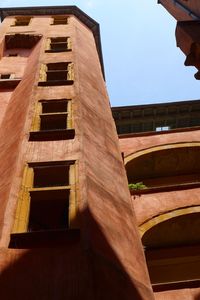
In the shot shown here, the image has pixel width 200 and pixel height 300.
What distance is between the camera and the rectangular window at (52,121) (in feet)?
31.7

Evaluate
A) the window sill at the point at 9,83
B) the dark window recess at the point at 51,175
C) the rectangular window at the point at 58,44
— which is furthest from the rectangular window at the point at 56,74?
the dark window recess at the point at 51,175

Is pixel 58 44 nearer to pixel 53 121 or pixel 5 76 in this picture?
pixel 5 76

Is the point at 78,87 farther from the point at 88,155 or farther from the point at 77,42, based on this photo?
the point at 77,42

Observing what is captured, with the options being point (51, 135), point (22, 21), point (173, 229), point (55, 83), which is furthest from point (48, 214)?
point (22, 21)

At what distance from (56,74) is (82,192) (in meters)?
8.42

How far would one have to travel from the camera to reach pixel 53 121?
1138cm

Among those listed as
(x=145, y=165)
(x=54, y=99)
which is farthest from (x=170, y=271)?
(x=54, y=99)

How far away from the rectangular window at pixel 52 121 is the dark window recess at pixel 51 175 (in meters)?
1.40

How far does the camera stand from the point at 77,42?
19641 mm

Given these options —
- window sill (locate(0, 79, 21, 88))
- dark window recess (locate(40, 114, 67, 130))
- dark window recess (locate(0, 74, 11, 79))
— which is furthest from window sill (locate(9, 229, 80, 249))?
dark window recess (locate(0, 74, 11, 79))

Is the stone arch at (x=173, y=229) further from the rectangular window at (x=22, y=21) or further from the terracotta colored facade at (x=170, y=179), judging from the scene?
the rectangular window at (x=22, y=21)

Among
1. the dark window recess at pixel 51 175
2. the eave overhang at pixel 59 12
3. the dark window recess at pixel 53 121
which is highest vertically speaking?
the eave overhang at pixel 59 12

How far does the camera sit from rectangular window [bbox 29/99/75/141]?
9.66m

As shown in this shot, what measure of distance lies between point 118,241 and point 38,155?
298cm
